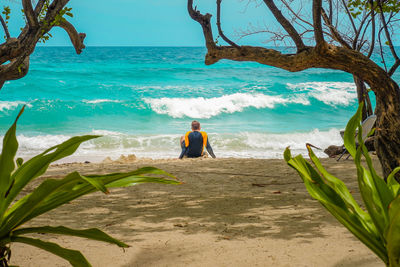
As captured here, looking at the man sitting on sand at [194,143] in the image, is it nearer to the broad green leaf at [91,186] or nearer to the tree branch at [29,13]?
the tree branch at [29,13]

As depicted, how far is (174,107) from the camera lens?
1945 cm

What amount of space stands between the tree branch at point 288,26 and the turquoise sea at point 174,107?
20.7 feet

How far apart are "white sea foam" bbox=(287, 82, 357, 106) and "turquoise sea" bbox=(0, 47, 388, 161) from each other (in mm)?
48

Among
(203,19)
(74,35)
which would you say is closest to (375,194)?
(203,19)

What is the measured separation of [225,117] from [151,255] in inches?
616

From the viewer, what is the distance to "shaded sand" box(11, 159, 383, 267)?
2889mm

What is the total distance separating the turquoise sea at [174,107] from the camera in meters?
13.1

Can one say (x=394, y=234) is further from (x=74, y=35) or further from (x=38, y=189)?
(x=74, y=35)

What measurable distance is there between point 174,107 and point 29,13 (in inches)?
599

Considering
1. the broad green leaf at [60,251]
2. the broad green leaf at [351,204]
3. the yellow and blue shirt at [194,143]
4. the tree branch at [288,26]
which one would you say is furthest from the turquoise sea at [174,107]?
the broad green leaf at [60,251]

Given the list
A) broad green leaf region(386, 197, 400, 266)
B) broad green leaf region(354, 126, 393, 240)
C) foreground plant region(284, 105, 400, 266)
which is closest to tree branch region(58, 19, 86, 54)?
foreground plant region(284, 105, 400, 266)

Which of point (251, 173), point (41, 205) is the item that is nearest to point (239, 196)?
point (251, 173)

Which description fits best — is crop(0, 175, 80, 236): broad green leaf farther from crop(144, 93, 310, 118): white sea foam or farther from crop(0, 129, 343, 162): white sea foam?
crop(144, 93, 310, 118): white sea foam

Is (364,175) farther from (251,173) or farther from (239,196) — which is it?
(251,173)
